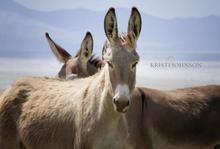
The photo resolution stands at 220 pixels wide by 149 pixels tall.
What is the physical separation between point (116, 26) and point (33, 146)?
1.85 metres

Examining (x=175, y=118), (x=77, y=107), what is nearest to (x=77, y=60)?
(x=175, y=118)

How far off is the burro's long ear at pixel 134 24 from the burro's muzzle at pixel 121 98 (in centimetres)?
70

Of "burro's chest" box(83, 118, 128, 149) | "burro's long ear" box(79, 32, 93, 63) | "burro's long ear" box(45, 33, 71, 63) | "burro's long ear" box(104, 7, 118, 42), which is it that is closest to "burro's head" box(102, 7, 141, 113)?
"burro's long ear" box(104, 7, 118, 42)

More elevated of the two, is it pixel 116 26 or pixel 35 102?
pixel 116 26

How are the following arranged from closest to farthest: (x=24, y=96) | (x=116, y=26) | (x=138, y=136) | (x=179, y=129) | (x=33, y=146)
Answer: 1. (x=116, y=26)
2. (x=33, y=146)
3. (x=24, y=96)
4. (x=138, y=136)
5. (x=179, y=129)

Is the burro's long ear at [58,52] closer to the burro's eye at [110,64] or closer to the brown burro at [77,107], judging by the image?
the brown burro at [77,107]

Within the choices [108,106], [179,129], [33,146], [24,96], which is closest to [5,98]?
[24,96]

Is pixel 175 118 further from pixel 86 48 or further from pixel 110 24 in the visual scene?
pixel 110 24

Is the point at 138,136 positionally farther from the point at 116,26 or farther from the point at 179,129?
the point at 116,26

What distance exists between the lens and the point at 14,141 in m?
6.85

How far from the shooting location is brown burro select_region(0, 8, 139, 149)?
5.75 metres

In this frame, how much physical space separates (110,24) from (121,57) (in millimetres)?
456

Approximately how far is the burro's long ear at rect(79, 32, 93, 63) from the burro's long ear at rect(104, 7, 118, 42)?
2.84 m

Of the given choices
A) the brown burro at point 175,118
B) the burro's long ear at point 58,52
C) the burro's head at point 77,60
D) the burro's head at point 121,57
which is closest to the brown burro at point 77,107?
the burro's head at point 121,57
